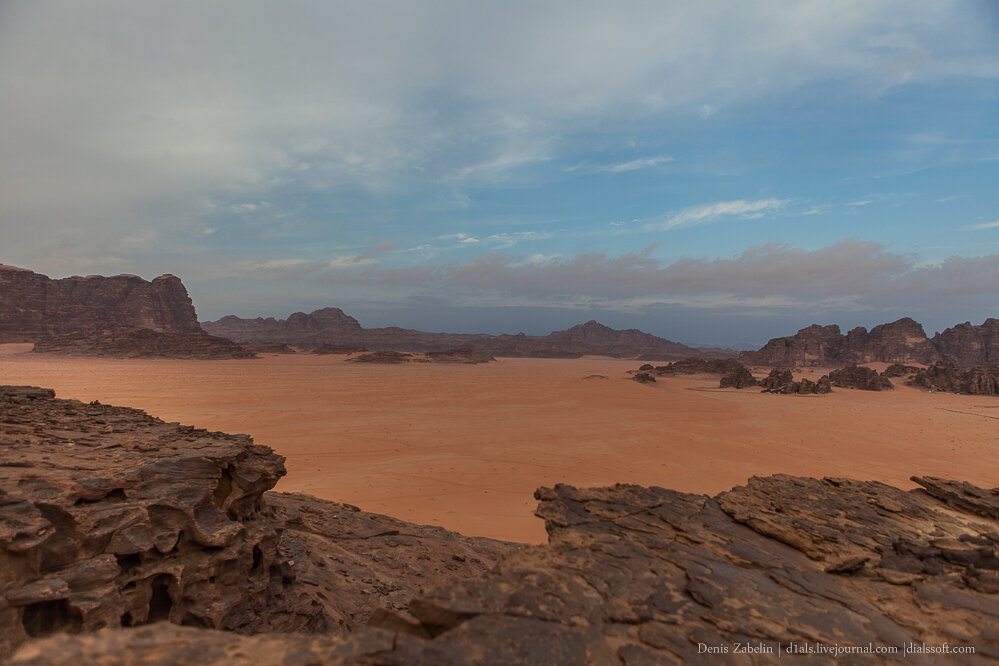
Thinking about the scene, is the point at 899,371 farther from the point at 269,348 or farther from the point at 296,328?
the point at 296,328

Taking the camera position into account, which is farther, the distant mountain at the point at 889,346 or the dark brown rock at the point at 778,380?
the distant mountain at the point at 889,346

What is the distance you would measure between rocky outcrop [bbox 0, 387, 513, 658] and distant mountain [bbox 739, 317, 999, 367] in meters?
64.0

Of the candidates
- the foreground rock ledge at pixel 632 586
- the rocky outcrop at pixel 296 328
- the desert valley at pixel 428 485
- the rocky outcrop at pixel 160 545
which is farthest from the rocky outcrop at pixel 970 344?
the rocky outcrop at pixel 296 328

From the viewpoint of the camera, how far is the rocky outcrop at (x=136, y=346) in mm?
48500

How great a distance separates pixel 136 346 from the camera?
4931 cm

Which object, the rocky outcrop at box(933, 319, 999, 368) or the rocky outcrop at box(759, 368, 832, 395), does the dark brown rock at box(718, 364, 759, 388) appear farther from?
the rocky outcrop at box(933, 319, 999, 368)

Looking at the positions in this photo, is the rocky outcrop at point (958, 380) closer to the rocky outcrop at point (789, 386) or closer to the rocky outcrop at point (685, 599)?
the rocky outcrop at point (789, 386)

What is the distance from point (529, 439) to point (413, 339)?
87120 mm

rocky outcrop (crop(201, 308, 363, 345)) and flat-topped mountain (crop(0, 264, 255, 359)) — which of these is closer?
flat-topped mountain (crop(0, 264, 255, 359))

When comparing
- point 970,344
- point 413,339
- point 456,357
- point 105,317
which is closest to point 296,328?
point 413,339

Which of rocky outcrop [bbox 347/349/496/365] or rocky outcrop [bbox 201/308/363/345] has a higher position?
rocky outcrop [bbox 201/308/363/345]

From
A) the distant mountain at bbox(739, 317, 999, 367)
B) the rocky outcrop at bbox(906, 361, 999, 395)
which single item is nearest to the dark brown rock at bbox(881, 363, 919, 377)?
the rocky outcrop at bbox(906, 361, 999, 395)

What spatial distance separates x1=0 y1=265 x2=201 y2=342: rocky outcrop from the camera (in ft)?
195

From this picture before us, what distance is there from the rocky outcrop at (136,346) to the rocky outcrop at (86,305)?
6514mm
